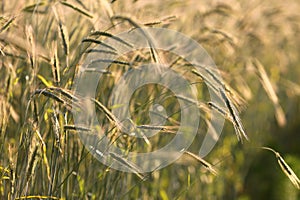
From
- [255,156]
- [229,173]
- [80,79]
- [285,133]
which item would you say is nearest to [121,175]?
[80,79]

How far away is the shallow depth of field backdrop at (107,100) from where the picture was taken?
2.92 metres

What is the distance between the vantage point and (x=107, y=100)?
3.55 metres

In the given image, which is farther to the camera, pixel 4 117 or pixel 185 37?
pixel 185 37

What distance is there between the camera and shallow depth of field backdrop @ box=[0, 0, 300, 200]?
9.59ft

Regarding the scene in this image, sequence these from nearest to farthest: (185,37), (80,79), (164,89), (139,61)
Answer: (80,79), (139,61), (164,89), (185,37)

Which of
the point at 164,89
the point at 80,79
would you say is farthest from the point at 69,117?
the point at 164,89

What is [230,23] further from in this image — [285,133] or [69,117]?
[69,117]

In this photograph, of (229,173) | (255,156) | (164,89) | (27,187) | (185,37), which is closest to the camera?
(27,187)

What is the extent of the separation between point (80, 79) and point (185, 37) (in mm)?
1491

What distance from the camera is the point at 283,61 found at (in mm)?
7047

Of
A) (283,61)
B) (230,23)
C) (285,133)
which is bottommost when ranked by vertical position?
(285,133)

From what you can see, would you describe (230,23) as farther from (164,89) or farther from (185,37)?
(164,89)

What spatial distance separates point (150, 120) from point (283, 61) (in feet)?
12.3

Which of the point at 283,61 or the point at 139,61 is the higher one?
the point at 139,61
